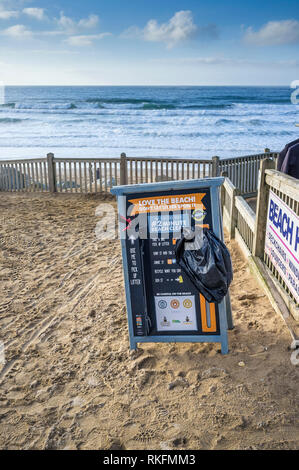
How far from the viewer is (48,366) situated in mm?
3982

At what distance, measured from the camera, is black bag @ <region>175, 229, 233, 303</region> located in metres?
3.66

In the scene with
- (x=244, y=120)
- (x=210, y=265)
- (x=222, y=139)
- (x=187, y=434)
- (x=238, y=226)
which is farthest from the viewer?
(x=244, y=120)

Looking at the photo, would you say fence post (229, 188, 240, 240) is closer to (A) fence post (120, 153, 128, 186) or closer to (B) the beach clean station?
(B) the beach clean station

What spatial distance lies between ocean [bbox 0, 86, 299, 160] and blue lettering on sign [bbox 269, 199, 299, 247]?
14.3 meters

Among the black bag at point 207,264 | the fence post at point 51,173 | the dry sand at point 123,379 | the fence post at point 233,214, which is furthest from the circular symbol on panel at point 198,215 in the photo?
the fence post at point 51,173

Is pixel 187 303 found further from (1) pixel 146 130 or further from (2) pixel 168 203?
(1) pixel 146 130

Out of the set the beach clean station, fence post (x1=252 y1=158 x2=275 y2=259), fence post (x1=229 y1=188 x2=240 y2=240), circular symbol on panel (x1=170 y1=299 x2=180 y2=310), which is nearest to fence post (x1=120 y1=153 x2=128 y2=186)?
fence post (x1=229 y1=188 x2=240 y2=240)

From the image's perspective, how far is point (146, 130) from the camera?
30.2 meters

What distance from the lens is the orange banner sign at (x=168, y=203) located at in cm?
376

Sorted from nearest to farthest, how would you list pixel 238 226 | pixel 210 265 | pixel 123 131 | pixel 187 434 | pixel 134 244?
pixel 187 434 → pixel 210 265 → pixel 134 244 → pixel 238 226 → pixel 123 131

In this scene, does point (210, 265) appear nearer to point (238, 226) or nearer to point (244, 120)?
point (238, 226)

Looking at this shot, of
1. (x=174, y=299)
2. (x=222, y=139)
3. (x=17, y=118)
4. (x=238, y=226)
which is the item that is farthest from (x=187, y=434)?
(x=17, y=118)

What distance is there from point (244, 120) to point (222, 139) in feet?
34.8

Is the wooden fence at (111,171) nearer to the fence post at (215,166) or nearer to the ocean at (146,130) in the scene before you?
the fence post at (215,166)
